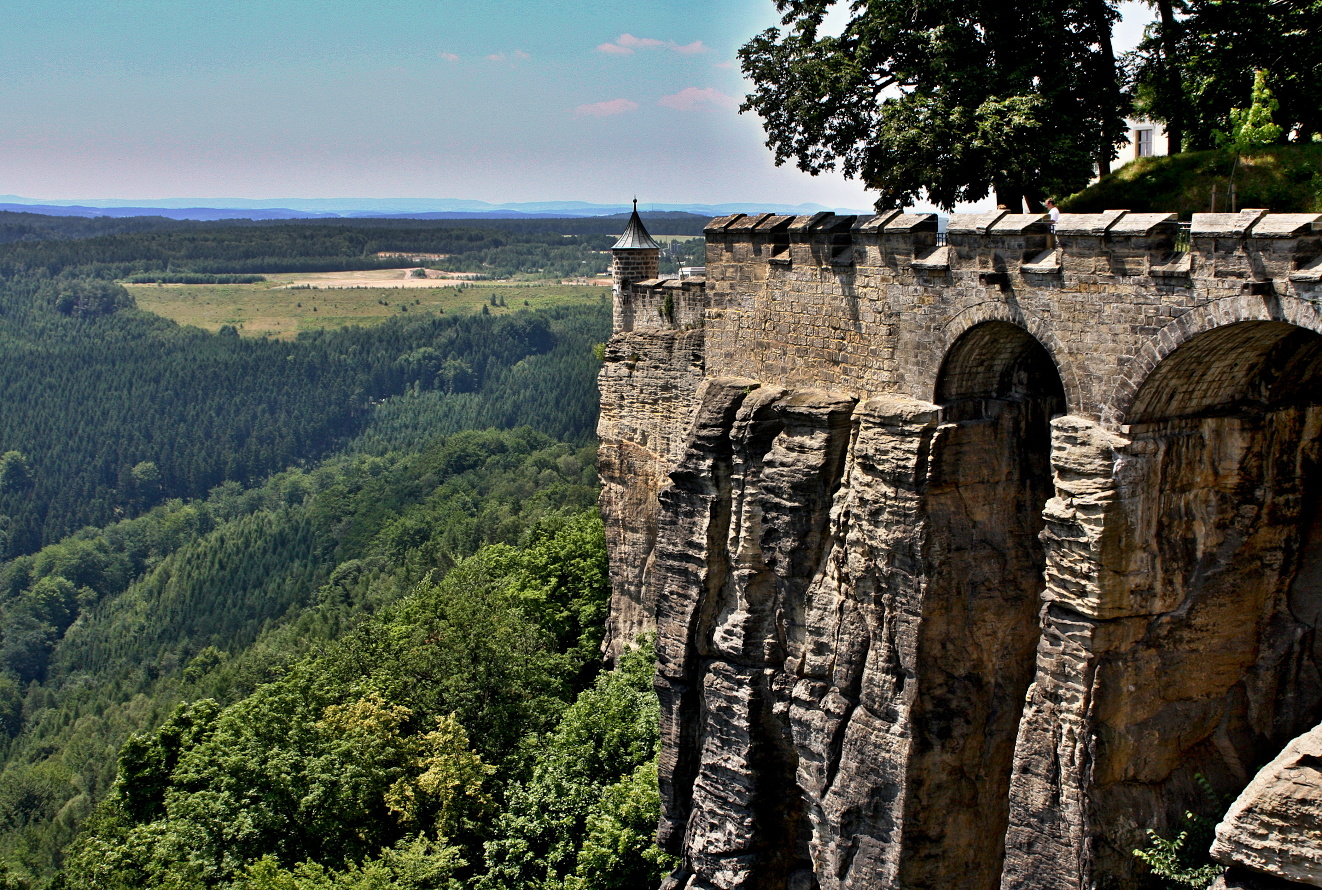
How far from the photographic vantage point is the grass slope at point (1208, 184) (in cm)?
1836

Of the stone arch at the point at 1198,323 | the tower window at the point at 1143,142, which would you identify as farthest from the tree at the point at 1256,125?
the tower window at the point at 1143,142

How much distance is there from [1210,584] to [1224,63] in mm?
10195

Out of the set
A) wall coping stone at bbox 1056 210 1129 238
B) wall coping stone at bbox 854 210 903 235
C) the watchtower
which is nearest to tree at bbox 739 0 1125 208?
wall coping stone at bbox 854 210 903 235

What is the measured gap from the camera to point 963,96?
2264 centimetres

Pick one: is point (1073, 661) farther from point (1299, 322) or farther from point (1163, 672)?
point (1299, 322)

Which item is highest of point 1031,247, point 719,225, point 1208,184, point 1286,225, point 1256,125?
point 1256,125

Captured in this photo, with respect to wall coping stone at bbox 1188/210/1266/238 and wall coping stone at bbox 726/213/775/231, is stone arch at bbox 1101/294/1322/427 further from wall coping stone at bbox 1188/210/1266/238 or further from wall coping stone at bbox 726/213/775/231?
wall coping stone at bbox 726/213/775/231

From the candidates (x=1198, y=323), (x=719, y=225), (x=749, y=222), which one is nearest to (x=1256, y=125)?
(x=1198, y=323)

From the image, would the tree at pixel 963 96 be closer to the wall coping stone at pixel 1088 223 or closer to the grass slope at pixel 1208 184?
the grass slope at pixel 1208 184

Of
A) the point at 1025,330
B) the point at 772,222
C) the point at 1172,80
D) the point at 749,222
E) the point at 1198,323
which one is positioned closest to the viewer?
the point at 1198,323

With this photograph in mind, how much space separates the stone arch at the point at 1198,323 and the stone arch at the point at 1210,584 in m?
0.14

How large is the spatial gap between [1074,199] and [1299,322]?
8548 millimetres

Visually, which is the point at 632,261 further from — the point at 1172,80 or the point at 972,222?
the point at 972,222

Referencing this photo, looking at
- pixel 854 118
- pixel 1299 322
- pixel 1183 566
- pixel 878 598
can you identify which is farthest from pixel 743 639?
pixel 1299 322
